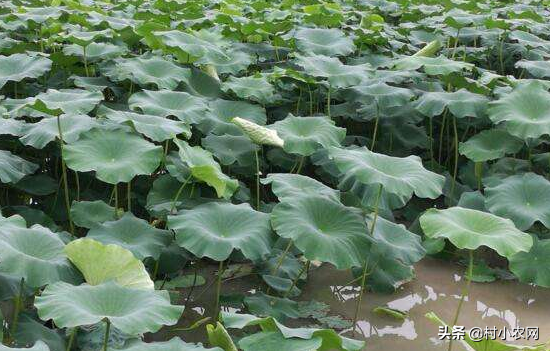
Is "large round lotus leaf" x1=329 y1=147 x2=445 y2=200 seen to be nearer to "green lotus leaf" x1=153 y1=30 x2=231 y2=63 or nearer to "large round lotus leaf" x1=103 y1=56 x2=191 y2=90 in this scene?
"large round lotus leaf" x1=103 y1=56 x2=191 y2=90

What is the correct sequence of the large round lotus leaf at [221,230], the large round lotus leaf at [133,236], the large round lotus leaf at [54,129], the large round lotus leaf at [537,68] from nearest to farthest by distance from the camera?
the large round lotus leaf at [221,230] → the large round lotus leaf at [133,236] → the large round lotus leaf at [54,129] → the large round lotus leaf at [537,68]

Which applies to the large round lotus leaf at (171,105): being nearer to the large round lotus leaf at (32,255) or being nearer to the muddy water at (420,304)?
the muddy water at (420,304)

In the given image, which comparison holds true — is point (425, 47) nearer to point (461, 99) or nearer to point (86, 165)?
point (461, 99)

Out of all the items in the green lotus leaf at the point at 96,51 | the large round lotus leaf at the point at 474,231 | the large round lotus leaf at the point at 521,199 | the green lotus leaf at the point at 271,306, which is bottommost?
the green lotus leaf at the point at 271,306

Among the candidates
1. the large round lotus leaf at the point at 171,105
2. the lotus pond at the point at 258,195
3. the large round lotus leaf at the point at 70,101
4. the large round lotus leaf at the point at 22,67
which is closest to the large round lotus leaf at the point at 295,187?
the lotus pond at the point at 258,195

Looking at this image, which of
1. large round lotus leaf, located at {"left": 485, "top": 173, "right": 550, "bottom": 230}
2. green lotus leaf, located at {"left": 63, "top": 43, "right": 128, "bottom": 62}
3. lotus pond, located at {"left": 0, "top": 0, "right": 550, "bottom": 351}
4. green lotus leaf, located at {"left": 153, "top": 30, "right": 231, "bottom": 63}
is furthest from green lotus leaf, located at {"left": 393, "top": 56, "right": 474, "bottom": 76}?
green lotus leaf, located at {"left": 63, "top": 43, "right": 128, "bottom": 62}

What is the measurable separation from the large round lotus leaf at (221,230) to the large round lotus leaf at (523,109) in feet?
4.58

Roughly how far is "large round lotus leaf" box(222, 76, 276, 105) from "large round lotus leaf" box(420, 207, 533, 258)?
1.30m

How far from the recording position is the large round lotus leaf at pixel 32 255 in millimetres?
2150

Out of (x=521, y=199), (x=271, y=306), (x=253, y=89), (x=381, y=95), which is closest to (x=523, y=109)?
(x=521, y=199)

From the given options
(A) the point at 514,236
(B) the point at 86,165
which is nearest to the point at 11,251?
(B) the point at 86,165

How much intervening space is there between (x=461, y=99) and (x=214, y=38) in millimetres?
1420

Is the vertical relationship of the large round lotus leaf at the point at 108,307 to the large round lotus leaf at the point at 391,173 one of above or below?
above

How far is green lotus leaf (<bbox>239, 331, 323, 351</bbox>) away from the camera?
195cm
